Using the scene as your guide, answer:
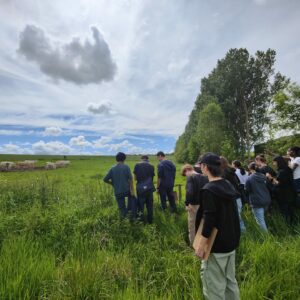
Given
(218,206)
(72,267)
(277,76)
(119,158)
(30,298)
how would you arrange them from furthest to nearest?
(277,76) → (119,158) → (72,267) → (30,298) → (218,206)

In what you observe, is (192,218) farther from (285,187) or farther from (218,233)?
(285,187)

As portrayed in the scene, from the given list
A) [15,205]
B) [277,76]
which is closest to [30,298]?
[15,205]

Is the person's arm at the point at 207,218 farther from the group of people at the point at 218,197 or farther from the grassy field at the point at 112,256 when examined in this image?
the grassy field at the point at 112,256

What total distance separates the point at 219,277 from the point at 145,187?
4.18 metres

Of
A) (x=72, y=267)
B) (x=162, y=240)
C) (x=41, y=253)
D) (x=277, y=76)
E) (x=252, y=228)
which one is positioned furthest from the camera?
(x=277, y=76)

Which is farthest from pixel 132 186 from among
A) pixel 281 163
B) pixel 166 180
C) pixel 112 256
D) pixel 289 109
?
pixel 289 109

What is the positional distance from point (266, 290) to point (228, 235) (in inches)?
56.5

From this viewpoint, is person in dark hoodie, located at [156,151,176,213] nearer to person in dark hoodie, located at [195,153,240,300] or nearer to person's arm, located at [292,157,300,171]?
person's arm, located at [292,157,300,171]

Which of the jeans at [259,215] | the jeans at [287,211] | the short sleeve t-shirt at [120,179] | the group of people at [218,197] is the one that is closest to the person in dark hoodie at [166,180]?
the group of people at [218,197]

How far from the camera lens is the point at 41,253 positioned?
470 centimetres

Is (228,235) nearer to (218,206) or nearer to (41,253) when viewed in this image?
(218,206)

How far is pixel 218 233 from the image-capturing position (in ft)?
9.18

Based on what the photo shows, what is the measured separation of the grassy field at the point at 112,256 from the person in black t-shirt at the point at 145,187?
1.52 feet

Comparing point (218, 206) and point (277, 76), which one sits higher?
point (277, 76)
